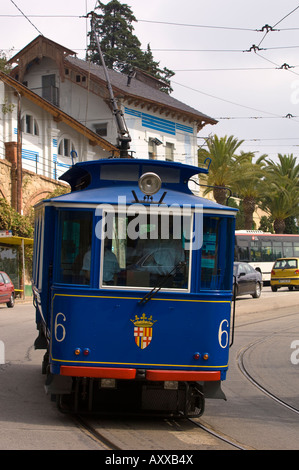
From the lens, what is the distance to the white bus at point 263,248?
145 ft

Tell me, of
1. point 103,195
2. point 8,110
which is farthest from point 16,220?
point 103,195

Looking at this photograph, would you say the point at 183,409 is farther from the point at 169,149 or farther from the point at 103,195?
the point at 169,149

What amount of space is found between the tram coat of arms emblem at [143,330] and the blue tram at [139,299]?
0.01 meters

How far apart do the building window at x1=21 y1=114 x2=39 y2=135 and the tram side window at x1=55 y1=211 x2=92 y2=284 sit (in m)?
32.4

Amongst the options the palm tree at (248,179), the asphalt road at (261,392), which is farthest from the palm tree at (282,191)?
the asphalt road at (261,392)

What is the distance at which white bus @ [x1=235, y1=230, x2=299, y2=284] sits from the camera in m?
44.1

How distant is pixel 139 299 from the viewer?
761 cm

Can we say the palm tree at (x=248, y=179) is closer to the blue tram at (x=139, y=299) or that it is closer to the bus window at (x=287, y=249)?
the bus window at (x=287, y=249)

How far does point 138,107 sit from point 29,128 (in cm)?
1082

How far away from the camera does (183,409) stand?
7.84 meters

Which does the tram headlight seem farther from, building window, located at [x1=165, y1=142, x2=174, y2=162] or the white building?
building window, located at [x1=165, y1=142, x2=174, y2=162]

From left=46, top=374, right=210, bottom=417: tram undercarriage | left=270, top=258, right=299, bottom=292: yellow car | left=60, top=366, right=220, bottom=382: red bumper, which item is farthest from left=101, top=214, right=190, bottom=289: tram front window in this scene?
left=270, top=258, right=299, bottom=292: yellow car

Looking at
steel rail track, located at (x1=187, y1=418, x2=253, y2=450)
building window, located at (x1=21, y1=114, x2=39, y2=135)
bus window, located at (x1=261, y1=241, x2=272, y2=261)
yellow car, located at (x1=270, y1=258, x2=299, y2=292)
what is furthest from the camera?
bus window, located at (x1=261, y1=241, x2=272, y2=261)

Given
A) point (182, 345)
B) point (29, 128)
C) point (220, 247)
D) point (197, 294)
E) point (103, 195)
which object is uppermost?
point (29, 128)
